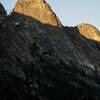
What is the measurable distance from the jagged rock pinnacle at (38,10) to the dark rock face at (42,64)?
1.19 m

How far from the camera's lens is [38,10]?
5566 centimetres

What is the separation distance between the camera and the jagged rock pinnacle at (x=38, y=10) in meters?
54.2

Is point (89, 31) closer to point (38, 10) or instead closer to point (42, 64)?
point (38, 10)

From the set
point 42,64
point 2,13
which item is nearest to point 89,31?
point 2,13

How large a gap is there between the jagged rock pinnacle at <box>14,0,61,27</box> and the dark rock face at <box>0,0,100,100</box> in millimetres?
1194

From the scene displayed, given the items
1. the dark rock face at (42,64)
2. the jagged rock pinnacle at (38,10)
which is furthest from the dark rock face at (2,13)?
the jagged rock pinnacle at (38,10)

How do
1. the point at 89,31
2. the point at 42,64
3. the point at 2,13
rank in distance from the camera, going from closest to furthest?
the point at 42,64 → the point at 2,13 → the point at 89,31

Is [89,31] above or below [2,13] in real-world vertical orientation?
below

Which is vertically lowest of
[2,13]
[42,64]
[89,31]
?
[89,31]

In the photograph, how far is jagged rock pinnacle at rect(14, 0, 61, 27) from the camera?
5419 cm

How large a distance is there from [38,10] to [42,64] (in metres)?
16.4

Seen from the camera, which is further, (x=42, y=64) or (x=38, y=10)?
(x=38, y=10)

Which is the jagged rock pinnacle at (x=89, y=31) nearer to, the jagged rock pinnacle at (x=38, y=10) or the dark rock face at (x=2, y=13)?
the jagged rock pinnacle at (x=38, y=10)

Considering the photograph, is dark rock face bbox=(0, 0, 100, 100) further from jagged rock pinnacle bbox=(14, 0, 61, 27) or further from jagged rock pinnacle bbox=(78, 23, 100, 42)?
jagged rock pinnacle bbox=(78, 23, 100, 42)
